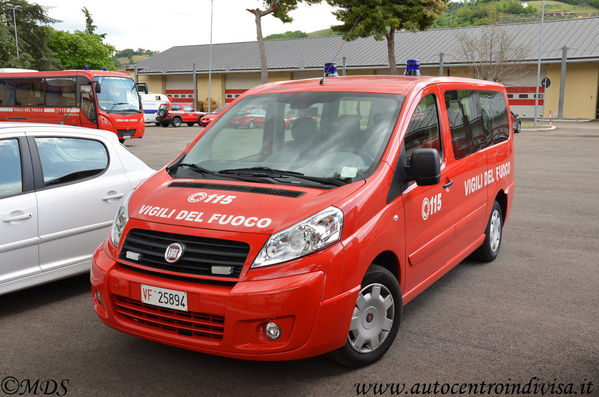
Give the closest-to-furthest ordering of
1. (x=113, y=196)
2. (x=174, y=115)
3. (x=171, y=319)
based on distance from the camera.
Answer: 1. (x=171, y=319)
2. (x=113, y=196)
3. (x=174, y=115)

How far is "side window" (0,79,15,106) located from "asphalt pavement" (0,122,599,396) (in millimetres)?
20229

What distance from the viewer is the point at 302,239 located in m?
3.21

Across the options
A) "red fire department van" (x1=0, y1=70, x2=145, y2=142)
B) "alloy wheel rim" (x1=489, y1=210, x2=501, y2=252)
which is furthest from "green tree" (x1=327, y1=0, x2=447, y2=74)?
"alloy wheel rim" (x1=489, y1=210, x2=501, y2=252)

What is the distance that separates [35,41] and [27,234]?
195ft

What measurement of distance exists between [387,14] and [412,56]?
1395cm

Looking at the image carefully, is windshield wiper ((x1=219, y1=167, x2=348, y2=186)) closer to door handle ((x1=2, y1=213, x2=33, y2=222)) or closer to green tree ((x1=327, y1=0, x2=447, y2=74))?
door handle ((x1=2, y1=213, x2=33, y2=222))

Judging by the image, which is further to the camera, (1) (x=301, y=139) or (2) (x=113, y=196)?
(2) (x=113, y=196)

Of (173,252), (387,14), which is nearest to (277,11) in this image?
(387,14)

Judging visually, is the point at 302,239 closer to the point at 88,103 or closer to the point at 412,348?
the point at 412,348

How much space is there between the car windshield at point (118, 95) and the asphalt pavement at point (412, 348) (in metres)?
16.9

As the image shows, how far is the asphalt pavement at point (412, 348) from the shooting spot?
3.47 m

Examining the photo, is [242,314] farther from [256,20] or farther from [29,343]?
[256,20]

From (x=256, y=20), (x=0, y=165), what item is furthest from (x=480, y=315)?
(x=256, y=20)

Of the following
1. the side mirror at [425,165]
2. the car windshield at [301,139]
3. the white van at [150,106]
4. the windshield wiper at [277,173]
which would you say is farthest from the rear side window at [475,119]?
the white van at [150,106]
